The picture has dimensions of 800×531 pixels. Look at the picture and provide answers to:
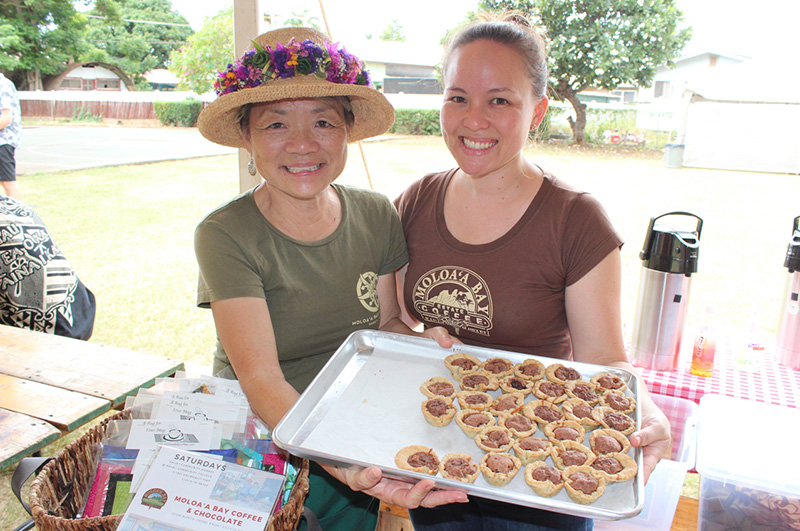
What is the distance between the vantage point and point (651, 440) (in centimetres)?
159

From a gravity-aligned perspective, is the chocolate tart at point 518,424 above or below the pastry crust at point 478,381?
below

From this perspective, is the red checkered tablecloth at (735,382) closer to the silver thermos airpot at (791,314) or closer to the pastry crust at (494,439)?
the silver thermos airpot at (791,314)

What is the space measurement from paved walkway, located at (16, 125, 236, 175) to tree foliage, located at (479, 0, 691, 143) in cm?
889

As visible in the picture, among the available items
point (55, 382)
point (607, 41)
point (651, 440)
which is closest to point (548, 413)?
point (651, 440)

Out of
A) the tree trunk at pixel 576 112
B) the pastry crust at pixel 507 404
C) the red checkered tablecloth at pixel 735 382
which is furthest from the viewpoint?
the tree trunk at pixel 576 112

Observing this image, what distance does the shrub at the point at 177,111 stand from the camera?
15109 millimetres

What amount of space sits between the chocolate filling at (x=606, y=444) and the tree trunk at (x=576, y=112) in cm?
525

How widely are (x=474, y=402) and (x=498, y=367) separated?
0.20 m

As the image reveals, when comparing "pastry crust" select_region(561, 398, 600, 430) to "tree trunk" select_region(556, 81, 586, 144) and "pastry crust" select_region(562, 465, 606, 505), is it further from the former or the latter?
"tree trunk" select_region(556, 81, 586, 144)

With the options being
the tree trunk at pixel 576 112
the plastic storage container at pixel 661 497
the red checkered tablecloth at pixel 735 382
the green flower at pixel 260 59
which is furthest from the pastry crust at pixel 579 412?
the tree trunk at pixel 576 112

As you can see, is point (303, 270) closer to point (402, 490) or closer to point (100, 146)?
point (402, 490)

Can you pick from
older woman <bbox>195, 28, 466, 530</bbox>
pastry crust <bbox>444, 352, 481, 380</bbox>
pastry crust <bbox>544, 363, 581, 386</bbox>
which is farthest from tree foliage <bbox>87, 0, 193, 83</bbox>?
pastry crust <bbox>544, 363, 581, 386</bbox>

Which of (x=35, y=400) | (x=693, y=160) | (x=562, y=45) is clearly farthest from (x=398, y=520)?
(x=693, y=160)

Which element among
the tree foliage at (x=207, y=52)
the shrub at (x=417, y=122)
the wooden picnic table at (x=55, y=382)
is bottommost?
the wooden picnic table at (x=55, y=382)
